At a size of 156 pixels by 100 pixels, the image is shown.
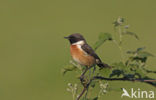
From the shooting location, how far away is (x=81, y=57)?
405cm

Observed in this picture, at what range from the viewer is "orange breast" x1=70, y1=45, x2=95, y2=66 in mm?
3673

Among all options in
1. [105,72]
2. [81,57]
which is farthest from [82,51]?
[105,72]

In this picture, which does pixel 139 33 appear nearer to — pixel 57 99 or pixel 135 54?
pixel 57 99

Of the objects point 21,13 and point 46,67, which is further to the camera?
point 21,13

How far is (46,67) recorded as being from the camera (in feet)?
42.0

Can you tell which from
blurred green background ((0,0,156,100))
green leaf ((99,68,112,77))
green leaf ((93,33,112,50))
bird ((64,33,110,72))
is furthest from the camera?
blurred green background ((0,0,156,100))

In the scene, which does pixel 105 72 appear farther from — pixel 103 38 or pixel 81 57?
pixel 81 57

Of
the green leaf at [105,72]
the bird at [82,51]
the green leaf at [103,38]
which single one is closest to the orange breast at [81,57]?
the bird at [82,51]

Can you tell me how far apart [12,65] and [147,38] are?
4.91 metres

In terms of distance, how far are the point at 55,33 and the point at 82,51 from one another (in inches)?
533

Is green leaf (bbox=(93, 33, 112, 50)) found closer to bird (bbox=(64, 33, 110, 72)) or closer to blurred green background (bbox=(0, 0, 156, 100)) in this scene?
bird (bbox=(64, 33, 110, 72))

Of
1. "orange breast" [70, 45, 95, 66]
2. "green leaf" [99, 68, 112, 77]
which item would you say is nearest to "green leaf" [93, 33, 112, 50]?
"green leaf" [99, 68, 112, 77]

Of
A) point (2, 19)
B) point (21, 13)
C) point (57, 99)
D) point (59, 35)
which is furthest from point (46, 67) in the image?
point (21, 13)

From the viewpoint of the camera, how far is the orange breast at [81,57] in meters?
3.67
